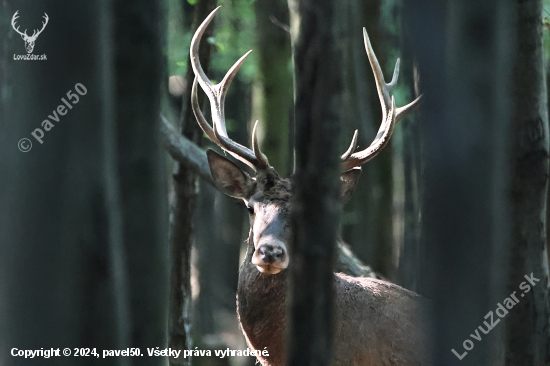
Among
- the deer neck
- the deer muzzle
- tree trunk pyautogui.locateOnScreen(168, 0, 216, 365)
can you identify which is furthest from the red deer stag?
tree trunk pyautogui.locateOnScreen(168, 0, 216, 365)

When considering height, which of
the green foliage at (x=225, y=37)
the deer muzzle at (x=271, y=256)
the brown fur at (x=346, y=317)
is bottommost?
the brown fur at (x=346, y=317)

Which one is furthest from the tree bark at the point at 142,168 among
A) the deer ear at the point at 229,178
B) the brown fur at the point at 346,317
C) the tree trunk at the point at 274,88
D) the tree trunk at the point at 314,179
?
the tree trunk at the point at 274,88

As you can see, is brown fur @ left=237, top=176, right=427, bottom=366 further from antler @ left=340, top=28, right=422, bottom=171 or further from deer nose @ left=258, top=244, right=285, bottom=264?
antler @ left=340, top=28, right=422, bottom=171

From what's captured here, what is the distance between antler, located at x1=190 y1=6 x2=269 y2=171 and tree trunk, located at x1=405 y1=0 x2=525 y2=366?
8.20 feet

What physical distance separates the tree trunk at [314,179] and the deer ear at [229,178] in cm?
295

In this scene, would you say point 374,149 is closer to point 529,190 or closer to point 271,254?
point 271,254

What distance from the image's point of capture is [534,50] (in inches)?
162

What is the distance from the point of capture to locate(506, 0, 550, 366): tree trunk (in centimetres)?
379

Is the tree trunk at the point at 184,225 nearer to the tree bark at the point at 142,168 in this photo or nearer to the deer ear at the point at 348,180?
the deer ear at the point at 348,180

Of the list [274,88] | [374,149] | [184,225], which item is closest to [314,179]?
[374,149]

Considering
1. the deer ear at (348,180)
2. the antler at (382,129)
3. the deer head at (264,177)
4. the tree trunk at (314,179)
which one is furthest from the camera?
the deer ear at (348,180)

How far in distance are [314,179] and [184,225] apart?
18.8ft

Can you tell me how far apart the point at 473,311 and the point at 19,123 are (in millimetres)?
3414

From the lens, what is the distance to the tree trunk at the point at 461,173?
10.0 ft
